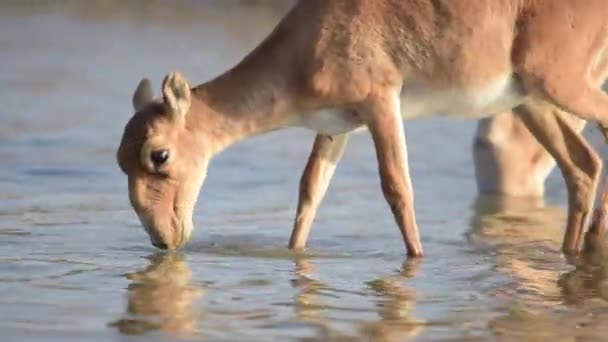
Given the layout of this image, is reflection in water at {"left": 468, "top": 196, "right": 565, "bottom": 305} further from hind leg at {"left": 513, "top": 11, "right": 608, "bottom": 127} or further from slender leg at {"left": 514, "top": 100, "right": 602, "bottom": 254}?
hind leg at {"left": 513, "top": 11, "right": 608, "bottom": 127}

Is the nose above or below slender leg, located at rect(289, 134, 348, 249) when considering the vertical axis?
below

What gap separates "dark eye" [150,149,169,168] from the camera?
10.8m

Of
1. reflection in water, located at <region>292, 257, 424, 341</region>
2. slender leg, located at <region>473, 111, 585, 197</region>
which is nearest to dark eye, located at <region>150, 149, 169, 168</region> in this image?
reflection in water, located at <region>292, 257, 424, 341</region>

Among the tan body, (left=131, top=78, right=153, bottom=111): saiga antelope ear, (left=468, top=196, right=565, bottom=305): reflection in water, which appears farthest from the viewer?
(left=131, top=78, right=153, bottom=111): saiga antelope ear

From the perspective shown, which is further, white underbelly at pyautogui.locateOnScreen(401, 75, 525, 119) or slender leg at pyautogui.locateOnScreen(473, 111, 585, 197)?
slender leg at pyautogui.locateOnScreen(473, 111, 585, 197)

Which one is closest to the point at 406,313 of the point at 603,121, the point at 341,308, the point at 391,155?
the point at 341,308

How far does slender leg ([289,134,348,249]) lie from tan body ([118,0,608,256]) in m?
0.44

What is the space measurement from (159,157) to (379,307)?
2250mm

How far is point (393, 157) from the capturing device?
1091cm

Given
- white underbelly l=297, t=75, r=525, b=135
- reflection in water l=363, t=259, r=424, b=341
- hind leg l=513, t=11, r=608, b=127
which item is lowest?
reflection in water l=363, t=259, r=424, b=341

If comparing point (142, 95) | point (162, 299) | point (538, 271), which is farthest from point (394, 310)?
point (142, 95)

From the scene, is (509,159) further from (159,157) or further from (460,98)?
(159,157)

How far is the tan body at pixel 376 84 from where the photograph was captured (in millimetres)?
10859

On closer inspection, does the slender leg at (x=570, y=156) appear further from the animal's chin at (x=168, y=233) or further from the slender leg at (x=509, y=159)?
the animal's chin at (x=168, y=233)
